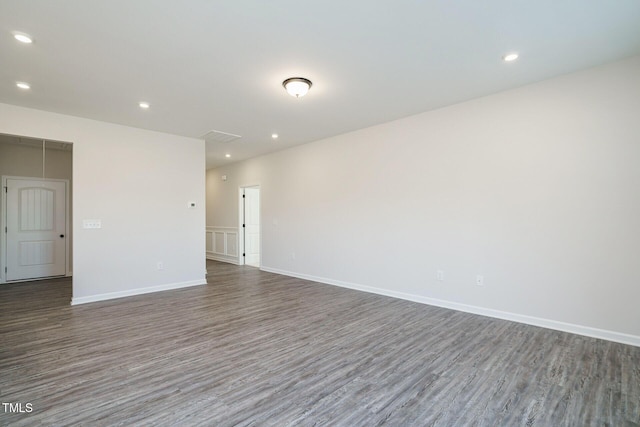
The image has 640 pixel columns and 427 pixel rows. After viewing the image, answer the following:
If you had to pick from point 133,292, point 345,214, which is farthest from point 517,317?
point 133,292

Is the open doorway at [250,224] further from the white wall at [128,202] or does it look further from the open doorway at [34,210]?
the open doorway at [34,210]

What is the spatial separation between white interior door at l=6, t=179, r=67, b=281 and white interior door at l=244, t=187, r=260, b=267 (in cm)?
396

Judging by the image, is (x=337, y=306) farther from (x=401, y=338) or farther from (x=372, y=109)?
(x=372, y=109)

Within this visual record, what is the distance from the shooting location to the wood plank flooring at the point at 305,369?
1.97 m

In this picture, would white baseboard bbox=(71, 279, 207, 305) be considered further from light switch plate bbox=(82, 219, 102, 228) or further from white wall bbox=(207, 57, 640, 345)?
white wall bbox=(207, 57, 640, 345)

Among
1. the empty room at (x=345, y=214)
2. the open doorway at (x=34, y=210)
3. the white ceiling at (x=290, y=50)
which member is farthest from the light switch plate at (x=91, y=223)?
the open doorway at (x=34, y=210)

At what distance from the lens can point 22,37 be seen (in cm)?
260

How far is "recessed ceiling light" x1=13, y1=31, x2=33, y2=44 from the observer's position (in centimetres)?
256

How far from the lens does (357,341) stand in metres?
3.12

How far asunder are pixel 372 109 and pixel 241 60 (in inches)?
81.9

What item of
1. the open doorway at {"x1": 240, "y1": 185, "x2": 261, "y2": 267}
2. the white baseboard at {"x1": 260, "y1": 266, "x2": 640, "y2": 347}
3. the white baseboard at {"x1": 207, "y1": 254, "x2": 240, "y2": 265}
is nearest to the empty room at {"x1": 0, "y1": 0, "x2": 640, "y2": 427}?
the white baseboard at {"x1": 260, "y1": 266, "x2": 640, "y2": 347}

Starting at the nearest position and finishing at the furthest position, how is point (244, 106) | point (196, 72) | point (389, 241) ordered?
point (196, 72) < point (244, 106) < point (389, 241)

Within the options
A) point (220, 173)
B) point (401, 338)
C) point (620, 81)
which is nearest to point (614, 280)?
point (620, 81)

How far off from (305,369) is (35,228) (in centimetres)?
703
